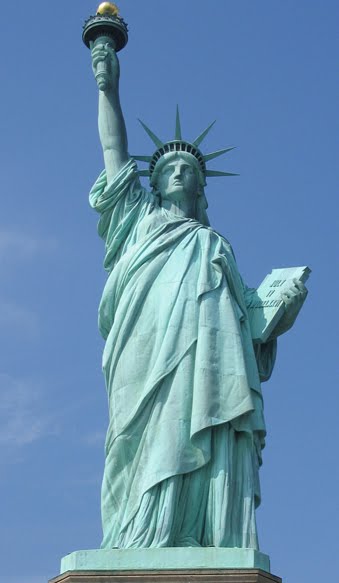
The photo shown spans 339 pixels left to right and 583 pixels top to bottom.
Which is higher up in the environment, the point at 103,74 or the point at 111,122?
the point at 103,74

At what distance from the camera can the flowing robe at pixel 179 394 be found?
1517cm

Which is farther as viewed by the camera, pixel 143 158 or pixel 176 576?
pixel 143 158

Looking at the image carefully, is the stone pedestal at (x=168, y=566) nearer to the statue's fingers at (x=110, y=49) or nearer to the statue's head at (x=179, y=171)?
the statue's head at (x=179, y=171)

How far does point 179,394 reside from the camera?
15656 millimetres

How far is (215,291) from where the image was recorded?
16500 mm

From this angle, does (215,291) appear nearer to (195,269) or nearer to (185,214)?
(195,269)

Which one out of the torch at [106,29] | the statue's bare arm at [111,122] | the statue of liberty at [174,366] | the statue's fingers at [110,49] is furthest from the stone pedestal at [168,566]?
the torch at [106,29]

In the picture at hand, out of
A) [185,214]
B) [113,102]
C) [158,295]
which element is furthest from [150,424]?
[113,102]

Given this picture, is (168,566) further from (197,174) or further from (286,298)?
(197,174)

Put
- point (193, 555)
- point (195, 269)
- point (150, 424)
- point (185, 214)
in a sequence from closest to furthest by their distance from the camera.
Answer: point (193, 555), point (150, 424), point (195, 269), point (185, 214)

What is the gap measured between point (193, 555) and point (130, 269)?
4162 millimetres

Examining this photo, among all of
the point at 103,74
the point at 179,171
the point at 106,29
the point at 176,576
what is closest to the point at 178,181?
the point at 179,171

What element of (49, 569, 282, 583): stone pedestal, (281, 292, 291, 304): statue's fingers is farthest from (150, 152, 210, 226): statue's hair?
(49, 569, 282, 583): stone pedestal

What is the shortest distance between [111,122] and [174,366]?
413 centimetres
